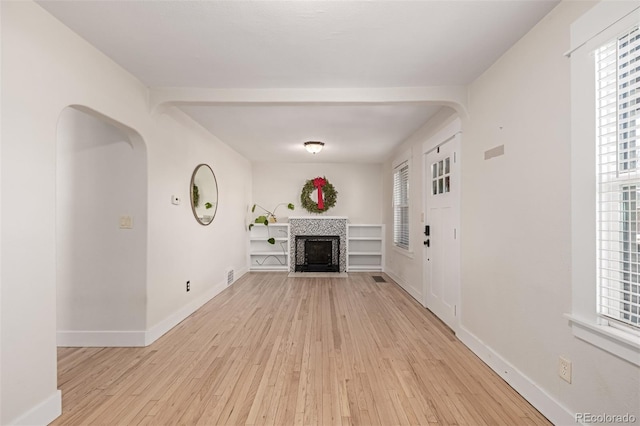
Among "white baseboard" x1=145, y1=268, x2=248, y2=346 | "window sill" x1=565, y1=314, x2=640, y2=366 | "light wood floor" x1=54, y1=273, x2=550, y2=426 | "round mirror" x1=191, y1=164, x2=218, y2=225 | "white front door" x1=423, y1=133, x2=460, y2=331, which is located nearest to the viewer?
"window sill" x1=565, y1=314, x2=640, y2=366

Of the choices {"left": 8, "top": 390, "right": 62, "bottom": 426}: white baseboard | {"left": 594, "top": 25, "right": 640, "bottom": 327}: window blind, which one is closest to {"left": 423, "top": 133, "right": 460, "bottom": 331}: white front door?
{"left": 594, "top": 25, "right": 640, "bottom": 327}: window blind

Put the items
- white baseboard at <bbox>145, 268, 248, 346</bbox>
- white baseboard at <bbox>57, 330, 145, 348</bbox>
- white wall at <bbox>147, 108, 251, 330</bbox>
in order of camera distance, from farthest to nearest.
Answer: white wall at <bbox>147, 108, 251, 330</bbox> < white baseboard at <bbox>145, 268, 248, 346</bbox> < white baseboard at <bbox>57, 330, 145, 348</bbox>

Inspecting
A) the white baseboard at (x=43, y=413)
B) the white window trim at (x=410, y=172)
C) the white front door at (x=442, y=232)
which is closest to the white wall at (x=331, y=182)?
the white window trim at (x=410, y=172)

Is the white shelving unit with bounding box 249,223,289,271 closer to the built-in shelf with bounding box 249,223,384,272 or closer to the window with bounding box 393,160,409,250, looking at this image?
the built-in shelf with bounding box 249,223,384,272

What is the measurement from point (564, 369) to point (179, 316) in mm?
3629

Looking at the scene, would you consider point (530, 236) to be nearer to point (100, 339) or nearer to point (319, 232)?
point (100, 339)

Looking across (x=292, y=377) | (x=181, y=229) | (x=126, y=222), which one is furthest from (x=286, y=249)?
(x=292, y=377)

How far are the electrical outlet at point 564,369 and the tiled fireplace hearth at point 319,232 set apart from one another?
213 inches

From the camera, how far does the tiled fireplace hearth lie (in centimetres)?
732

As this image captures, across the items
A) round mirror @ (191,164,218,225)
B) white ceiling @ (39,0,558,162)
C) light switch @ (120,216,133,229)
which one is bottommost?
light switch @ (120,216,133,229)

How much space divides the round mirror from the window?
10.3ft

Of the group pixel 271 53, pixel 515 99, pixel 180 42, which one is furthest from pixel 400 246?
pixel 180 42

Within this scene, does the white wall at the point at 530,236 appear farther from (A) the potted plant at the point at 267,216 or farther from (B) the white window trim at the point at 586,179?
(A) the potted plant at the point at 267,216

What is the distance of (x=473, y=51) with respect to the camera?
8.38 ft
